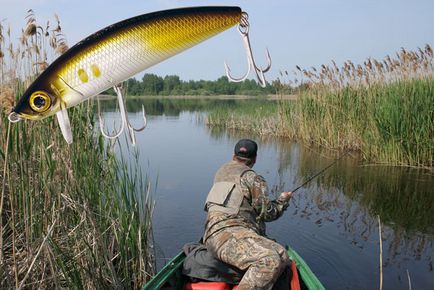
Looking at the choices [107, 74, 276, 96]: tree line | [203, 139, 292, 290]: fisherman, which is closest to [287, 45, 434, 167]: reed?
[203, 139, 292, 290]: fisherman

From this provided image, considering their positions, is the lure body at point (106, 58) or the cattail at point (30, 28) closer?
the lure body at point (106, 58)

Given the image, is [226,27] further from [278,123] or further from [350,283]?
[278,123]

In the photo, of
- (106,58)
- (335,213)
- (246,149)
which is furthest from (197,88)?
(106,58)

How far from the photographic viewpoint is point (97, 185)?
158 inches

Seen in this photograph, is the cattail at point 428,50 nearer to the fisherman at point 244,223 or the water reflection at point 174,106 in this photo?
the fisherman at point 244,223

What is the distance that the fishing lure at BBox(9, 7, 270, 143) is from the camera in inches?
59.0

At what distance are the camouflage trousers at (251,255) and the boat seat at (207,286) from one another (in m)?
0.21

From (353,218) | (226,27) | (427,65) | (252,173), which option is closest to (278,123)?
(427,65)

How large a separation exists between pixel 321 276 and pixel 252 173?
2411 mm

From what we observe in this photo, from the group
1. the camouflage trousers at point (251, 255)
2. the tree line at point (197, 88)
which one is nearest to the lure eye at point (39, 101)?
the camouflage trousers at point (251, 255)

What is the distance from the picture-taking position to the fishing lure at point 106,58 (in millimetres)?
1499

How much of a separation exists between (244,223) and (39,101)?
256cm

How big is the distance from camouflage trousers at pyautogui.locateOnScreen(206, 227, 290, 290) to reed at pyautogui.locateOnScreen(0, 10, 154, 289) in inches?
39.4

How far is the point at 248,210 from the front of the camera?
12.7 feet
